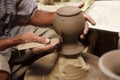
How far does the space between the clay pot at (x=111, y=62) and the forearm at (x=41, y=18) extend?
1146 mm

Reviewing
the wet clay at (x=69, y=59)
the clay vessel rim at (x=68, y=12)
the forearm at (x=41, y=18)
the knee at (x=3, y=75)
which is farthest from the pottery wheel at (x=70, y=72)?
the forearm at (x=41, y=18)

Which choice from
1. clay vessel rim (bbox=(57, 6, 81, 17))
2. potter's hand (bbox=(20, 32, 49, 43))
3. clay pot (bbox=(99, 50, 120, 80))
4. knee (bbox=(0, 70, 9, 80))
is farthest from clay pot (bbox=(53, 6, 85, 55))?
clay pot (bbox=(99, 50, 120, 80))

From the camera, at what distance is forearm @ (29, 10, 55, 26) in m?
1.67

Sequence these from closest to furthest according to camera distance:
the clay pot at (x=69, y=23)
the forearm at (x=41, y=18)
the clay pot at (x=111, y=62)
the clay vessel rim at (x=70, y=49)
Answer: the clay pot at (x=111, y=62), the clay pot at (x=69, y=23), the clay vessel rim at (x=70, y=49), the forearm at (x=41, y=18)

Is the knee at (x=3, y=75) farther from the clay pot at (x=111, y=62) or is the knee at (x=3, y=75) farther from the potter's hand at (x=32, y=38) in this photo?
the clay pot at (x=111, y=62)

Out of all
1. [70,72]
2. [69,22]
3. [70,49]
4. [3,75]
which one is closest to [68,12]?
[69,22]

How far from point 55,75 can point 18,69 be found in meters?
0.38

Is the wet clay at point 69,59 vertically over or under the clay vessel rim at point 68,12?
under

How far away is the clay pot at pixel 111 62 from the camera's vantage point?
1.70ft

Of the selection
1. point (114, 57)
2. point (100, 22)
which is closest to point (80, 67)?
point (100, 22)

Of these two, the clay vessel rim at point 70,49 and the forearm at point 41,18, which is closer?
the clay vessel rim at point 70,49

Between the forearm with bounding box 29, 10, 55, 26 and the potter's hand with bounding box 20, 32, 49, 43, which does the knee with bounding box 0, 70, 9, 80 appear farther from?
the forearm with bounding box 29, 10, 55, 26

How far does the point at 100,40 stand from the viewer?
7.34 ft

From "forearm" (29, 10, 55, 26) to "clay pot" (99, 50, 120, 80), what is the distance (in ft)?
3.76
